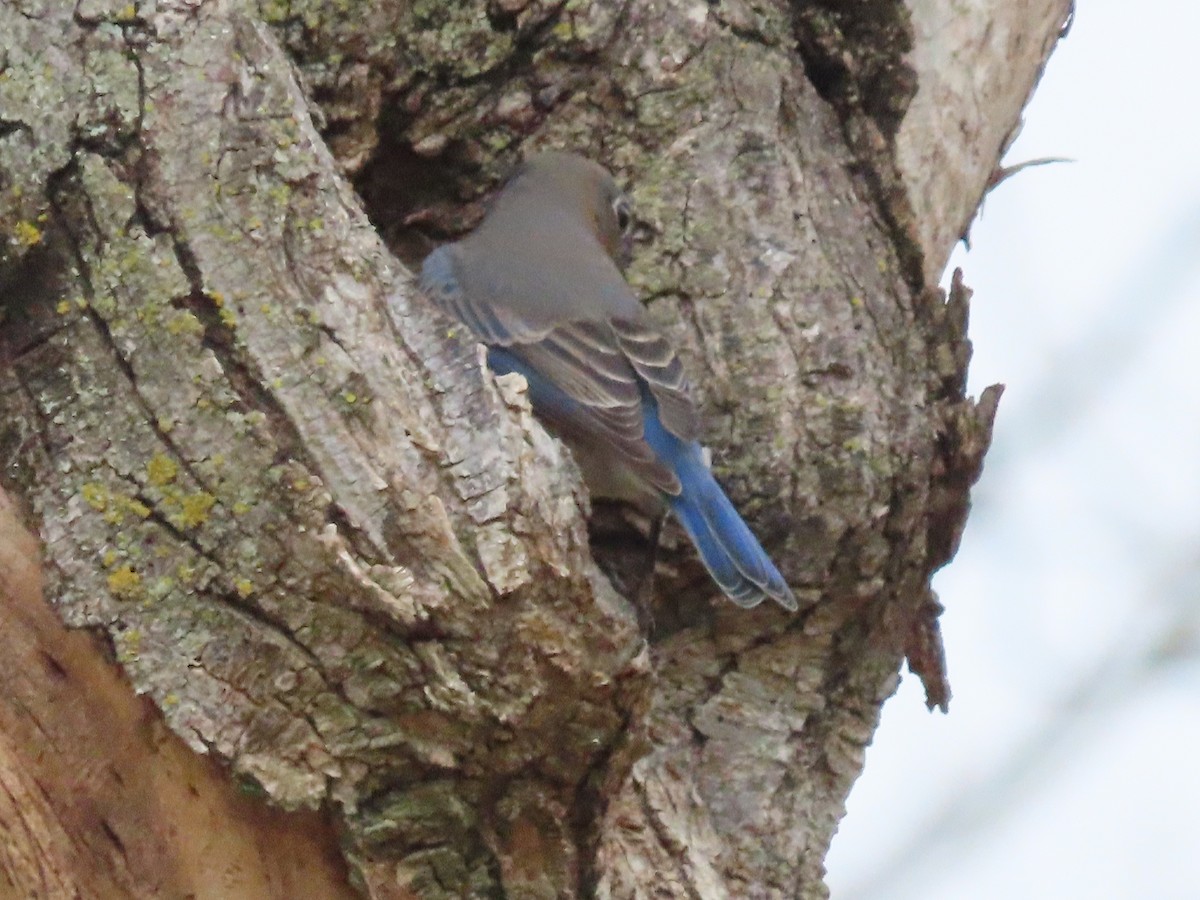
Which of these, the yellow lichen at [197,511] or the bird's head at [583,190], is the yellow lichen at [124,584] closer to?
the yellow lichen at [197,511]

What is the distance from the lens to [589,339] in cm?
292

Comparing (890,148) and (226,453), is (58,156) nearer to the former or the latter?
(226,453)

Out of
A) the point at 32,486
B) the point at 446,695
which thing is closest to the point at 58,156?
the point at 32,486

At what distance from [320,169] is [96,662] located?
687 millimetres

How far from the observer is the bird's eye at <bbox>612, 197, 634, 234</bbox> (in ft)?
9.34

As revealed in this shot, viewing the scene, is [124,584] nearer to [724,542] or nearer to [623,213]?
[724,542]

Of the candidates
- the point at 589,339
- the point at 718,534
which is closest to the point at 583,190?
the point at 589,339

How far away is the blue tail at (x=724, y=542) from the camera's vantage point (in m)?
2.48

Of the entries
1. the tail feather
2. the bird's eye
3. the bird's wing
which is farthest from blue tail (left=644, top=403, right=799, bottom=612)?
the bird's eye

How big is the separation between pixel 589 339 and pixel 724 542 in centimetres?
57

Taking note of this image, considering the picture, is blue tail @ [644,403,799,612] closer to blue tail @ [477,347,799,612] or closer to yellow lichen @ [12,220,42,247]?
blue tail @ [477,347,799,612]

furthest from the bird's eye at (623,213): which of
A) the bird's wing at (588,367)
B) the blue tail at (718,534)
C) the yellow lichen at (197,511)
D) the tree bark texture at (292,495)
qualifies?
the yellow lichen at (197,511)

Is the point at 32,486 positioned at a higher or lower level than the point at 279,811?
higher

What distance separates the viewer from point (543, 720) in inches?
80.9
